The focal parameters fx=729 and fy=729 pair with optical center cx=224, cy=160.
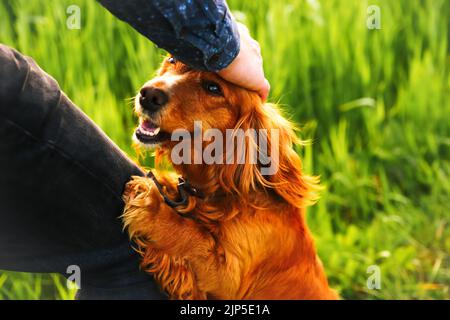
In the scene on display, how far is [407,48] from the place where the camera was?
148 inches

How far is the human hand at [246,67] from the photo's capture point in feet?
6.08

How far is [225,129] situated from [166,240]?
0.36 metres

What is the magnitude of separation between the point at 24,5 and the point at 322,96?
5.19 feet

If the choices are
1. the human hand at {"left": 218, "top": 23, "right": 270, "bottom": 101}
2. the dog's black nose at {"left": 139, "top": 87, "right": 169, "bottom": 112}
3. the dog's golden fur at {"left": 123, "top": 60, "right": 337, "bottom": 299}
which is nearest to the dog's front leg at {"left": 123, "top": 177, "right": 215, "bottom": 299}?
the dog's golden fur at {"left": 123, "top": 60, "right": 337, "bottom": 299}

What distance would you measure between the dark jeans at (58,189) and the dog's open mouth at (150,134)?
9 cm

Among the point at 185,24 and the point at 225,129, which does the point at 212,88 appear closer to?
the point at 225,129

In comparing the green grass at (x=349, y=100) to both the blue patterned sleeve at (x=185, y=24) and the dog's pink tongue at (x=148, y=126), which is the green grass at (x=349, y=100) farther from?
the blue patterned sleeve at (x=185, y=24)

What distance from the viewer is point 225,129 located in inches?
A: 81.8

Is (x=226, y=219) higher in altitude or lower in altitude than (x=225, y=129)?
lower

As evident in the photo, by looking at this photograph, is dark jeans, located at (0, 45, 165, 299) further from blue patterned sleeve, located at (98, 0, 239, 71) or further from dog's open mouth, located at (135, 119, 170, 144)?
blue patterned sleeve, located at (98, 0, 239, 71)

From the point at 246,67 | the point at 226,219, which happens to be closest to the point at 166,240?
the point at 226,219

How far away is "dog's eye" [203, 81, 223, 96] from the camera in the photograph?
2.02 metres

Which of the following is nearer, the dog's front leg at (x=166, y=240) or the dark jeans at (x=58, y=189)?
the dark jeans at (x=58, y=189)

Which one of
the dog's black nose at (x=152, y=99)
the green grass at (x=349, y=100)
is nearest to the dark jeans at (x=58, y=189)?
the dog's black nose at (x=152, y=99)
